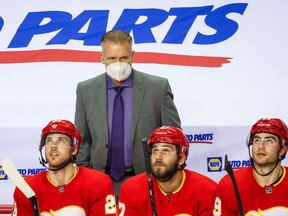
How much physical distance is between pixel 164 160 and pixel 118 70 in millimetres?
619

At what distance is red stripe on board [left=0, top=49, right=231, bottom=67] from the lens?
6238mm

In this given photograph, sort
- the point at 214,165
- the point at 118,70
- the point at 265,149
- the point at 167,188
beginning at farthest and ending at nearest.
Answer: the point at 214,165 → the point at 118,70 → the point at 167,188 → the point at 265,149

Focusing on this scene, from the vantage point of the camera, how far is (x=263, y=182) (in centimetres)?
498

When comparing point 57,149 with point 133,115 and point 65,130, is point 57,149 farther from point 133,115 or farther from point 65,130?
point 133,115

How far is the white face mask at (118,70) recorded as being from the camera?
206 inches

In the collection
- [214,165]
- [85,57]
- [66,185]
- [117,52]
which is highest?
[85,57]

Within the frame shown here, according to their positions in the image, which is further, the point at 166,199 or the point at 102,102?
the point at 102,102

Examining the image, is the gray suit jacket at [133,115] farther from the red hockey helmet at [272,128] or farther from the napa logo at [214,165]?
the napa logo at [214,165]

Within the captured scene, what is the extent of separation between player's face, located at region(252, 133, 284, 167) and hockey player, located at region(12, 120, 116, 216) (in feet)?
2.70

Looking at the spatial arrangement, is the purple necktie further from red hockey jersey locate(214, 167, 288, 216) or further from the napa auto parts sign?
the napa auto parts sign

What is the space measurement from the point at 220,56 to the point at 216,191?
1469mm

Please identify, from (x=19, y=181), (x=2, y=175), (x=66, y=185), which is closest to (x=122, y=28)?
(x=2, y=175)

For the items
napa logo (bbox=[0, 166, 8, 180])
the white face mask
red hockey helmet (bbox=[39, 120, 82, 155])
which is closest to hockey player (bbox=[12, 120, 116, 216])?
red hockey helmet (bbox=[39, 120, 82, 155])

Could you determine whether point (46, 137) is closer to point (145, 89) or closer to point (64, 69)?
point (145, 89)
